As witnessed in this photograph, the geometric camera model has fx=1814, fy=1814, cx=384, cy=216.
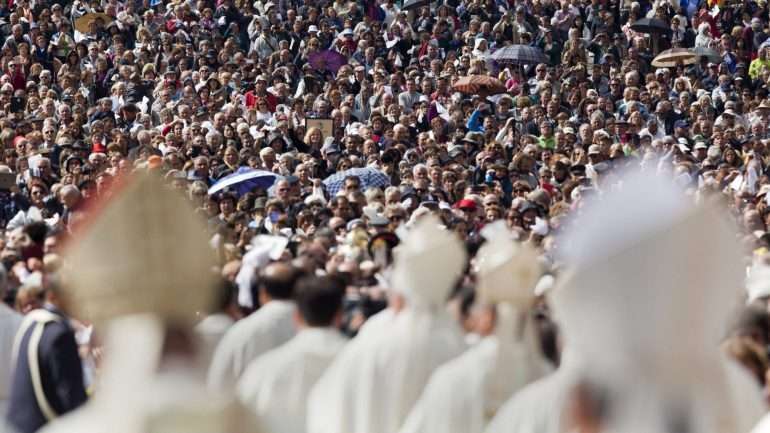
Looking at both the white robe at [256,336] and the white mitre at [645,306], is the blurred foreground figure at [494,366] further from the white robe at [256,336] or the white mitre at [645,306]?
the white mitre at [645,306]

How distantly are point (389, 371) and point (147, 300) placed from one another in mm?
3583

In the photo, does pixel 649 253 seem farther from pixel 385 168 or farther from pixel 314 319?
Answer: pixel 385 168

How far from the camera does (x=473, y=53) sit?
84.8 feet

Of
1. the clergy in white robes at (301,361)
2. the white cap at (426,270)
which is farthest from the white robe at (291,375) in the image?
the white cap at (426,270)

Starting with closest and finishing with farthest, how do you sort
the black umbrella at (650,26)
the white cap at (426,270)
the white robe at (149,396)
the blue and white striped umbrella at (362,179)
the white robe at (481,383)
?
the white robe at (149,396) < the white robe at (481,383) < the white cap at (426,270) < the blue and white striped umbrella at (362,179) < the black umbrella at (650,26)

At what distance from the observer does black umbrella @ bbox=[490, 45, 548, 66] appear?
24812 millimetres

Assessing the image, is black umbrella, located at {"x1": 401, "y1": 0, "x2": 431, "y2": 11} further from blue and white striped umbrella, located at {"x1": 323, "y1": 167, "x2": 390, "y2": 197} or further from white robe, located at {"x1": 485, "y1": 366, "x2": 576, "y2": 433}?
white robe, located at {"x1": 485, "y1": 366, "x2": 576, "y2": 433}

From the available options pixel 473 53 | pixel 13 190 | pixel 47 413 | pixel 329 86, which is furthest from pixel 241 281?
pixel 473 53

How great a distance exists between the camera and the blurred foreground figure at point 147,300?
3195 mm

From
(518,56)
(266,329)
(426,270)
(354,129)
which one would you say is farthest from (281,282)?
(518,56)

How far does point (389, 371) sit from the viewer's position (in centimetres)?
678

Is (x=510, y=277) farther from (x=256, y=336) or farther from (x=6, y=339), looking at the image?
(x=6, y=339)

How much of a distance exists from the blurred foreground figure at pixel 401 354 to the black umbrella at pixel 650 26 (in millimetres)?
20404

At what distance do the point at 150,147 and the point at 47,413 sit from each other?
1210 centimetres
